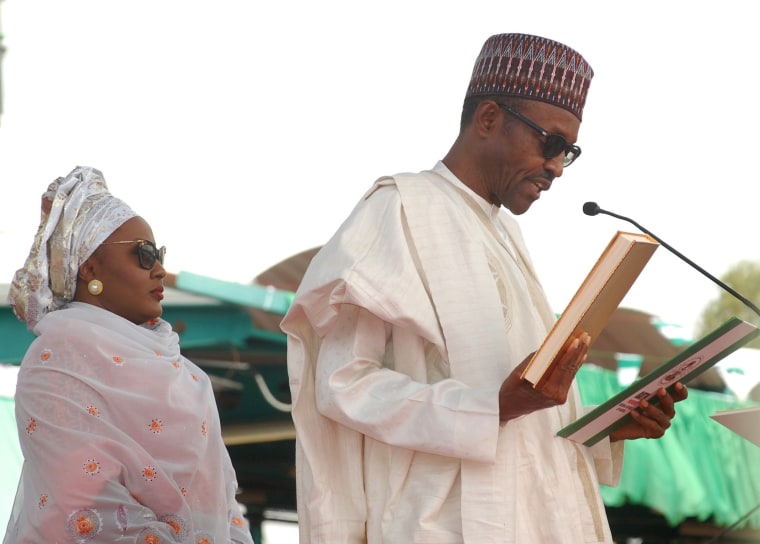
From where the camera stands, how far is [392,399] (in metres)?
3.29

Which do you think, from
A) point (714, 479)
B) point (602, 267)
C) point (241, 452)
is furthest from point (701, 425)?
point (602, 267)

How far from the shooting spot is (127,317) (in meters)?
3.94

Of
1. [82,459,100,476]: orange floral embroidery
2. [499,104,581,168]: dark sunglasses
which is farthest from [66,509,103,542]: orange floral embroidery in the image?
[499,104,581,168]: dark sunglasses

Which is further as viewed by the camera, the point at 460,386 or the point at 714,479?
the point at 714,479

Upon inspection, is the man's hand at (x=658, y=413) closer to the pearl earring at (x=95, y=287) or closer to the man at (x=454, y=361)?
the man at (x=454, y=361)

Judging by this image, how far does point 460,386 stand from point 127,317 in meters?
1.15

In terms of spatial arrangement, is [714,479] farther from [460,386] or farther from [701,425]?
[460,386]

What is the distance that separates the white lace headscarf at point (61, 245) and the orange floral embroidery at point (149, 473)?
582 mm

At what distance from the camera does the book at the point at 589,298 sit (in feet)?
9.78

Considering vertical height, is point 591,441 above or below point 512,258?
below

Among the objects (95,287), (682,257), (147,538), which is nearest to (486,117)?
(682,257)

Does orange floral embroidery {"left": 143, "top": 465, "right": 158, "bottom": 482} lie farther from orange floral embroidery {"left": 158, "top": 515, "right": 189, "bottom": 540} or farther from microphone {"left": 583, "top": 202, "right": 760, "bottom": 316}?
microphone {"left": 583, "top": 202, "right": 760, "bottom": 316}

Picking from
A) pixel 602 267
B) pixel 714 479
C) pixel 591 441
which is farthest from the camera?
pixel 714 479

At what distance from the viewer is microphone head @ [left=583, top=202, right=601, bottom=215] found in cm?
343
